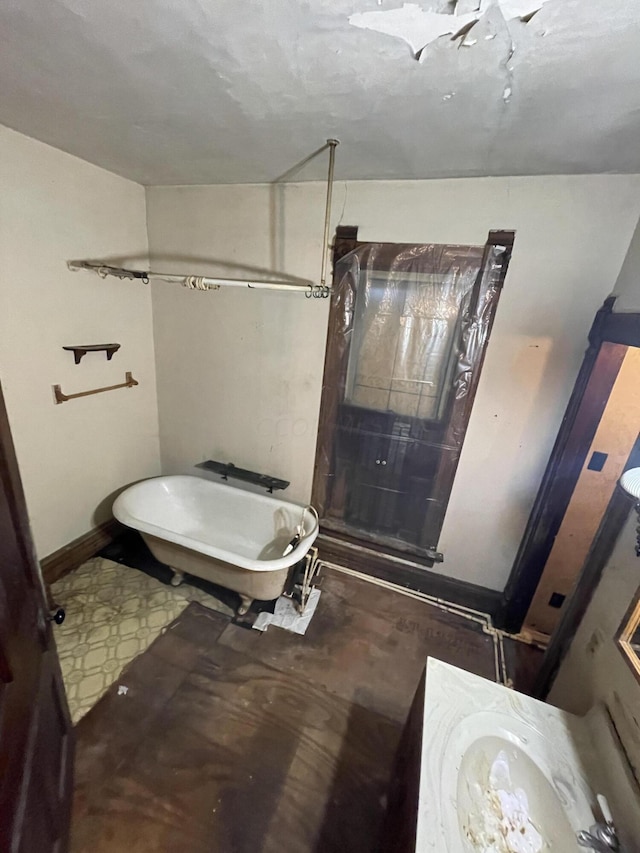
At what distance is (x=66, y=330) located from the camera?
2084mm

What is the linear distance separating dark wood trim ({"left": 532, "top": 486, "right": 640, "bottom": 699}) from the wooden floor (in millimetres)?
464

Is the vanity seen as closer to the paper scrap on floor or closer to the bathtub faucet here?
the bathtub faucet

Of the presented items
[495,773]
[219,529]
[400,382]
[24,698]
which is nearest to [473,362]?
[400,382]

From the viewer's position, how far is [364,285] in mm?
2082

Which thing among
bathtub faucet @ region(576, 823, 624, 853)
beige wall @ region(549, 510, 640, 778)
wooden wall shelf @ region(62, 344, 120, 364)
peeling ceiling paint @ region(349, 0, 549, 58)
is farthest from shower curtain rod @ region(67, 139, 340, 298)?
bathtub faucet @ region(576, 823, 624, 853)

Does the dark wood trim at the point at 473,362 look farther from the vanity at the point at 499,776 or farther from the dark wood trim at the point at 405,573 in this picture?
the vanity at the point at 499,776

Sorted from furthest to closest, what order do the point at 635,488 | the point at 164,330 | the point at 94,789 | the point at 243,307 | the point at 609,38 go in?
the point at 164,330 → the point at 243,307 → the point at 94,789 → the point at 635,488 → the point at 609,38

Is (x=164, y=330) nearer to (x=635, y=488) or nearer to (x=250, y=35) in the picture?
(x=250, y=35)

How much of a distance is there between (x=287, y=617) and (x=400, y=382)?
162cm

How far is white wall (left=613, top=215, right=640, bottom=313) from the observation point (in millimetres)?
1476

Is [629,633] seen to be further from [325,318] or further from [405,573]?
[325,318]

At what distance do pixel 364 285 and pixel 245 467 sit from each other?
1.57m

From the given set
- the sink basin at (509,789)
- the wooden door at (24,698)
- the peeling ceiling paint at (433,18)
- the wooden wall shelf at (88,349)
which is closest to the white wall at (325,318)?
the wooden wall shelf at (88,349)

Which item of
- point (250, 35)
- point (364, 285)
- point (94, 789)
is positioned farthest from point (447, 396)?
point (94, 789)
